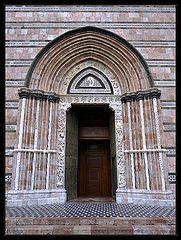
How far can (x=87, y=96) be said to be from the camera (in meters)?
6.60

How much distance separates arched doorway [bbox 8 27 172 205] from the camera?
5.63 metres

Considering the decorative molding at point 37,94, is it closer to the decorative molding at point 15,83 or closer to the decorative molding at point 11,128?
the decorative molding at point 15,83

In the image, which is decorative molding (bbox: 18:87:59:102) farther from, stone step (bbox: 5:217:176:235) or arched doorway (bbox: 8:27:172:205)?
stone step (bbox: 5:217:176:235)

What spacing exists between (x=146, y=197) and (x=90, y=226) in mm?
2185

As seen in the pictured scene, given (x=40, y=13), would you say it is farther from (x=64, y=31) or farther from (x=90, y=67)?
(x=90, y=67)

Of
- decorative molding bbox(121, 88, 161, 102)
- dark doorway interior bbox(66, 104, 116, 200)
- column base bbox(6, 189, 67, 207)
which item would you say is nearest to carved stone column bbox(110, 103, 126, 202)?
decorative molding bbox(121, 88, 161, 102)

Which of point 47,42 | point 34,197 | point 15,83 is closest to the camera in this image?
point 34,197

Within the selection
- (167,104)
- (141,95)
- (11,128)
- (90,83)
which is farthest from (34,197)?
(167,104)

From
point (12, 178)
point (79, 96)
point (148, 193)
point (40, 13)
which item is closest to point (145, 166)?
point (148, 193)

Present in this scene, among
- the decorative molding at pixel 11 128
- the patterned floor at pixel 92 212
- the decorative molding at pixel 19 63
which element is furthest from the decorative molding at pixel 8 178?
the decorative molding at pixel 19 63

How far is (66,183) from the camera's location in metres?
6.19

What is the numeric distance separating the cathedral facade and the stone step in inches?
54.6

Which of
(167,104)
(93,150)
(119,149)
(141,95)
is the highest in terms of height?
(141,95)

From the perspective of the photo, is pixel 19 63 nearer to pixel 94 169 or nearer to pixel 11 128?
pixel 11 128
